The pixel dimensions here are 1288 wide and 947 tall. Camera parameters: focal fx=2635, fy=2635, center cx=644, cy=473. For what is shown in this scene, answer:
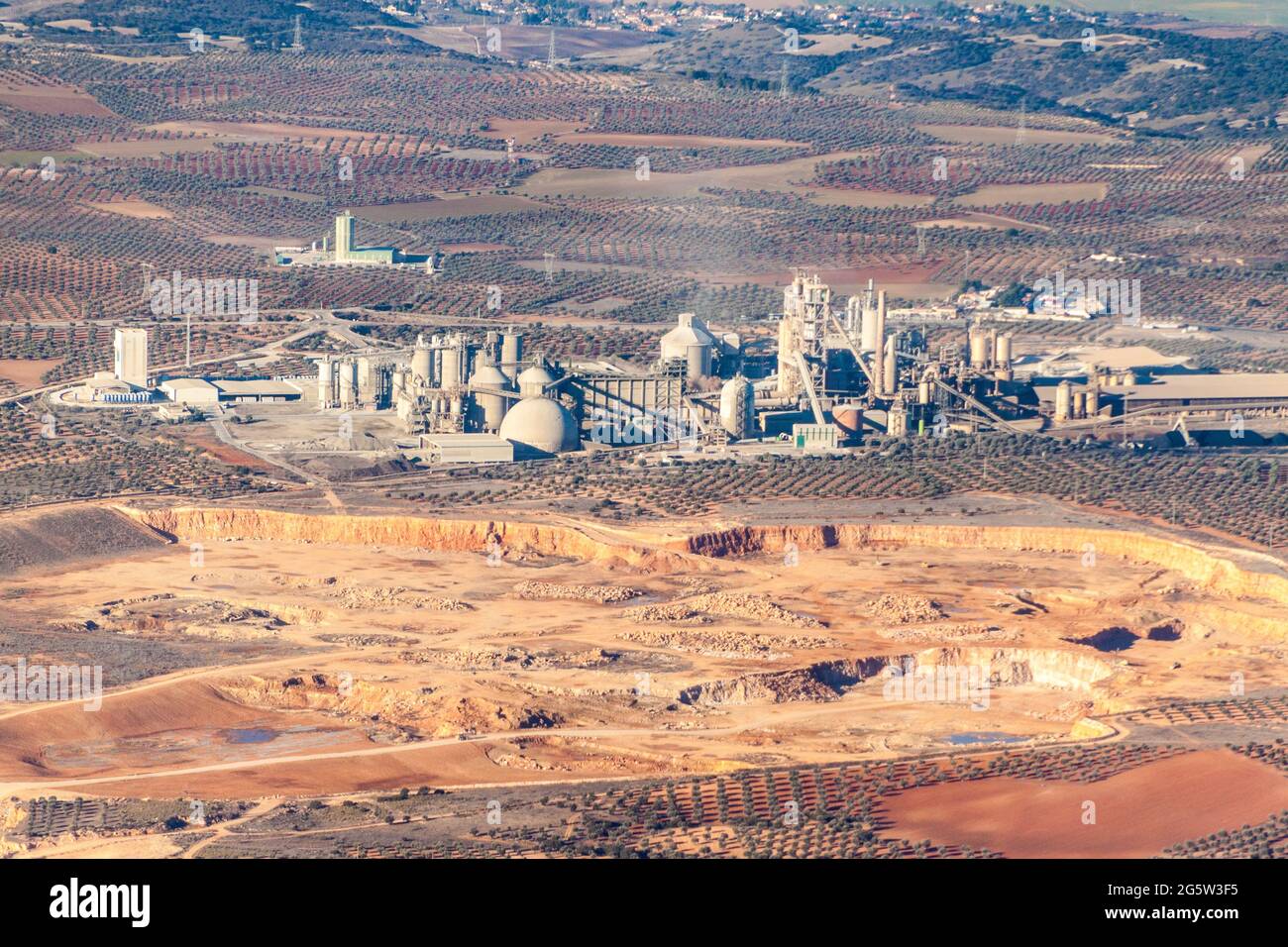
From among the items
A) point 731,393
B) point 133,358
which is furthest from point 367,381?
point 731,393

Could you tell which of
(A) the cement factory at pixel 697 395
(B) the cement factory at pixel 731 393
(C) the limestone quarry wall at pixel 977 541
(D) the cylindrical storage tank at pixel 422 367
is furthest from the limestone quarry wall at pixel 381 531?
(D) the cylindrical storage tank at pixel 422 367

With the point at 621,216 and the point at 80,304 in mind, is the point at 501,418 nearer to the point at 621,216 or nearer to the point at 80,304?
the point at 80,304

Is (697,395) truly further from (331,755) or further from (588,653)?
(331,755)

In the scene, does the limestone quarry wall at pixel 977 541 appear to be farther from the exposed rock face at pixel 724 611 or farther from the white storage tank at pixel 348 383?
the white storage tank at pixel 348 383

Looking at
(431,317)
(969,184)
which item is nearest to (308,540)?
(431,317)

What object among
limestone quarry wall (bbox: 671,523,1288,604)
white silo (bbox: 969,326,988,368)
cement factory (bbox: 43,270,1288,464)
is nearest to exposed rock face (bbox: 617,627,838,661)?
limestone quarry wall (bbox: 671,523,1288,604)
